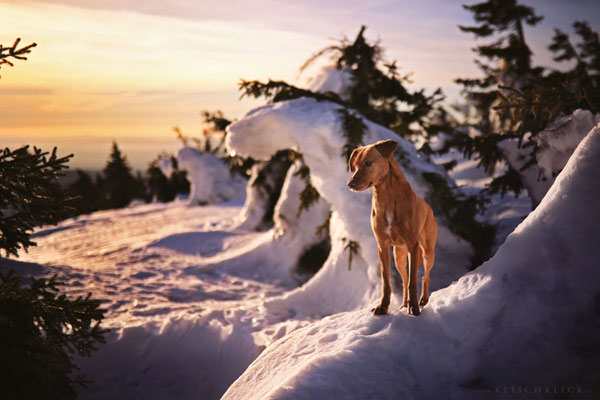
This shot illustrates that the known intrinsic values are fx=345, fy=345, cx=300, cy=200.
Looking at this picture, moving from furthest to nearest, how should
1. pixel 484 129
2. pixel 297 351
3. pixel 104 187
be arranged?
pixel 104 187 < pixel 484 129 < pixel 297 351

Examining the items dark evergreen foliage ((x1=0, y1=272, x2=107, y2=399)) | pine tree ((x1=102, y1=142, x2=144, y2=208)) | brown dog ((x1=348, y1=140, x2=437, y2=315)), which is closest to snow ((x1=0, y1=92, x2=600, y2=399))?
brown dog ((x1=348, y1=140, x2=437, y2=315))

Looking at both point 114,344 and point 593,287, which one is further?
point 114,344

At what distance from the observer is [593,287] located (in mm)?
2348

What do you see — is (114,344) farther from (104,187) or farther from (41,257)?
(104,187)

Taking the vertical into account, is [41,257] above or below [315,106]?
below

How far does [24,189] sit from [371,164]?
342 cm

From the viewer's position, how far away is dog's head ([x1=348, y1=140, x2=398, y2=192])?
2680 millimetres

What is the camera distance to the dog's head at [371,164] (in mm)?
2680

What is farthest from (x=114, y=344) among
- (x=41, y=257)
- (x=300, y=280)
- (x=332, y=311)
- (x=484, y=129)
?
(x=484, y=129)

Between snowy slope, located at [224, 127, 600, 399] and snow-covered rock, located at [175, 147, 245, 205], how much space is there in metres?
19.0

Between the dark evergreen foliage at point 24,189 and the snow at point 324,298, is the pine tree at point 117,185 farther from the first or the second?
the dark evergreen foliage at point 24,189

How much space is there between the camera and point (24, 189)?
3.46m

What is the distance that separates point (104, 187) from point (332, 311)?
33083 millimetres

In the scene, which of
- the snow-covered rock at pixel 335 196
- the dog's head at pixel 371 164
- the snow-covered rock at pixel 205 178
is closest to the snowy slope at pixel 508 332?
the dog's head at pixel 371 164
